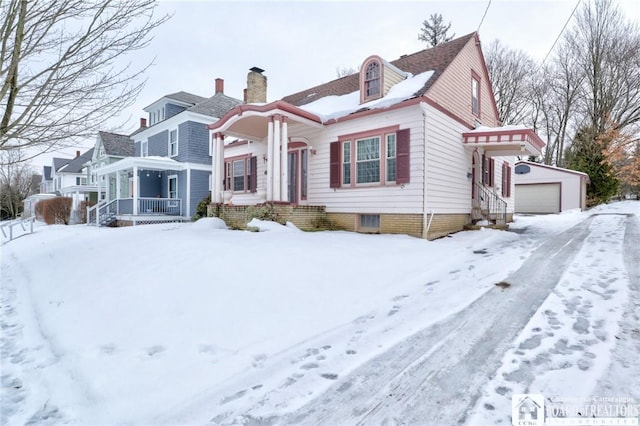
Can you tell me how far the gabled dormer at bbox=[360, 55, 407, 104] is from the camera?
1031cm

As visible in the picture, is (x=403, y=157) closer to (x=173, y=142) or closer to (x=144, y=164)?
(x=144, y=164)

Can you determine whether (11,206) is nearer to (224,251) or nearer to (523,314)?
(224,251)

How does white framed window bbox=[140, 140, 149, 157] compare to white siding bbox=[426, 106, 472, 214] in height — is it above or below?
above

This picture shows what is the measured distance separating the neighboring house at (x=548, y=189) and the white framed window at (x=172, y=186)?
72.3 feet

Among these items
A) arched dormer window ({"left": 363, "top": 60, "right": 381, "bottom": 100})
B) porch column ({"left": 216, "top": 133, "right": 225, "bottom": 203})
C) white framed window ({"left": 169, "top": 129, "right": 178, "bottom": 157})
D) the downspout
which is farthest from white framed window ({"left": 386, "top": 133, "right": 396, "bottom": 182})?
white framed window ({"left": 169, "top": 129, "right": 178, "bottom": 157})

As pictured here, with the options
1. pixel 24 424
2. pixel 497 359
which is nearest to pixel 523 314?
pixel 497 359

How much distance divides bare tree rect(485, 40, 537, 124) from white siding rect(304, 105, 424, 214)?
22.1m

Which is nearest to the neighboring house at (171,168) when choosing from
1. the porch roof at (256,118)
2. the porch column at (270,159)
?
the porch roof at (256,118)

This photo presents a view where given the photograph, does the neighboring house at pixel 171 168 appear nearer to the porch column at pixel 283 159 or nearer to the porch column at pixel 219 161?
the porch column at pixel 219 161

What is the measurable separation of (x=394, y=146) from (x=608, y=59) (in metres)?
22.1

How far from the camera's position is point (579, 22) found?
22.1 m

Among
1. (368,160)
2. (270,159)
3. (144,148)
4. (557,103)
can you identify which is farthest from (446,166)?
(557,103)

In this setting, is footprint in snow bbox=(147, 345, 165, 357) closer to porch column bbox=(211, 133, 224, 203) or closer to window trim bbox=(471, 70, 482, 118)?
porch column bbox=(211, 133, 224, 203)

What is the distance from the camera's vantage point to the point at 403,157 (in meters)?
9.01
